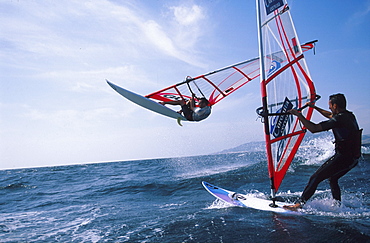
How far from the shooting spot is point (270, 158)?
451 cm

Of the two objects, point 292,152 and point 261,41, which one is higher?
point 261,41

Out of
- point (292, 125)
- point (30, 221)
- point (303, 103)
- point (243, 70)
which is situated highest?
point (243, 70)

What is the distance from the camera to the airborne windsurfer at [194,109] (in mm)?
4902

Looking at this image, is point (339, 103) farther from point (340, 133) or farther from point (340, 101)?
point (340, 133)

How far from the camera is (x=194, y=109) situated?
5.03 metres

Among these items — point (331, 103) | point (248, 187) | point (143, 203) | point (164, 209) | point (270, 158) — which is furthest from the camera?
point (248, 187)

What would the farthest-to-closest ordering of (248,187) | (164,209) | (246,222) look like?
(248,187), (164,209), (246,222)

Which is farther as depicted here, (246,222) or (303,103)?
(303,103)

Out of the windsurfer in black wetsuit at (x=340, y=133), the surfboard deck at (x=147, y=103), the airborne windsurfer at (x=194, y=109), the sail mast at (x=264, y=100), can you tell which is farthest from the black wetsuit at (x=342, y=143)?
the surfboard deck at (x=147, y=103)

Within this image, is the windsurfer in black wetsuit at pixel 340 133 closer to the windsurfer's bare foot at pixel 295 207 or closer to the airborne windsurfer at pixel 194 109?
the windsurfer's bare foot at pixel 295 207

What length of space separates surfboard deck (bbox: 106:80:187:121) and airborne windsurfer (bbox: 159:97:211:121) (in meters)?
0.15

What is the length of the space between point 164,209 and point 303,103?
13.0ft

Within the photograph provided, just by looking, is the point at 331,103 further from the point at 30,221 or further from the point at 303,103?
the point at 30,221

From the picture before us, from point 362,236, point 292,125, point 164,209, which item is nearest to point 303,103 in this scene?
point 292,125
